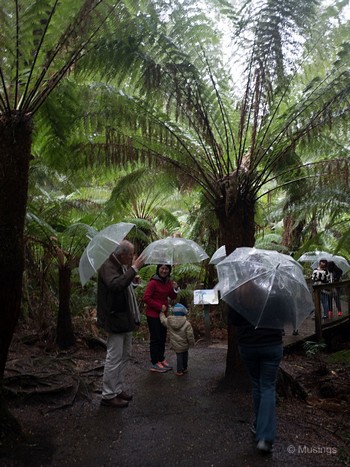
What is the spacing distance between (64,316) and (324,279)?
521 cm

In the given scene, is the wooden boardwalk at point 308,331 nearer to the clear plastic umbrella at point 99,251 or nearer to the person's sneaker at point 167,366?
the person's sneaker at point 167,366

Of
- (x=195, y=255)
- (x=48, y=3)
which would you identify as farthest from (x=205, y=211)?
(x=48, y=3)

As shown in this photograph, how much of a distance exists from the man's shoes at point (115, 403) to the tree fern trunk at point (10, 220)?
4.05 feet

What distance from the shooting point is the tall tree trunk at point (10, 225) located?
2.89 meters

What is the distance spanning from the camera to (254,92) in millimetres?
4855

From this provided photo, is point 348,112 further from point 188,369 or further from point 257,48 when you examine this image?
point 188,369

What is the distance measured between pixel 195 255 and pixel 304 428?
2708 millimetres

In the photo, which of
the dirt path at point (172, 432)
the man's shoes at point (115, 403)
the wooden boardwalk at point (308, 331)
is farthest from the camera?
the wooden boardwalk at point (308, 331)

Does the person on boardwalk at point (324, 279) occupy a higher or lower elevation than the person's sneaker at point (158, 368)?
higher

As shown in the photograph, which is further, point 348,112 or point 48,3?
point 348,112

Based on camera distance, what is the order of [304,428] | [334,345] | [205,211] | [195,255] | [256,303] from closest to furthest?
1. [256,303]
2. [304,428]
3. [195,255]
4. [334,345]
5. [205,211]

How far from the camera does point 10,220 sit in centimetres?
294

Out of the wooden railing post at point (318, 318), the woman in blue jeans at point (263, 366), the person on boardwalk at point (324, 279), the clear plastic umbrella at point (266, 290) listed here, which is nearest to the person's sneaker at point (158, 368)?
the woman in blue jeans at point (263, 366)

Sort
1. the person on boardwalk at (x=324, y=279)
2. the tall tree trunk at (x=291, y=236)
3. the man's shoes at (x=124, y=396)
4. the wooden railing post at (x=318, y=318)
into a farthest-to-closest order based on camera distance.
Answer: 1. the tall tree trunk at (x=291, y=236)
2. the person on boardwalk at (x=324, y=279)
3. the wooden railing post at (x=318, y=318)
4. the man's shoes at (x=124, y=396)
